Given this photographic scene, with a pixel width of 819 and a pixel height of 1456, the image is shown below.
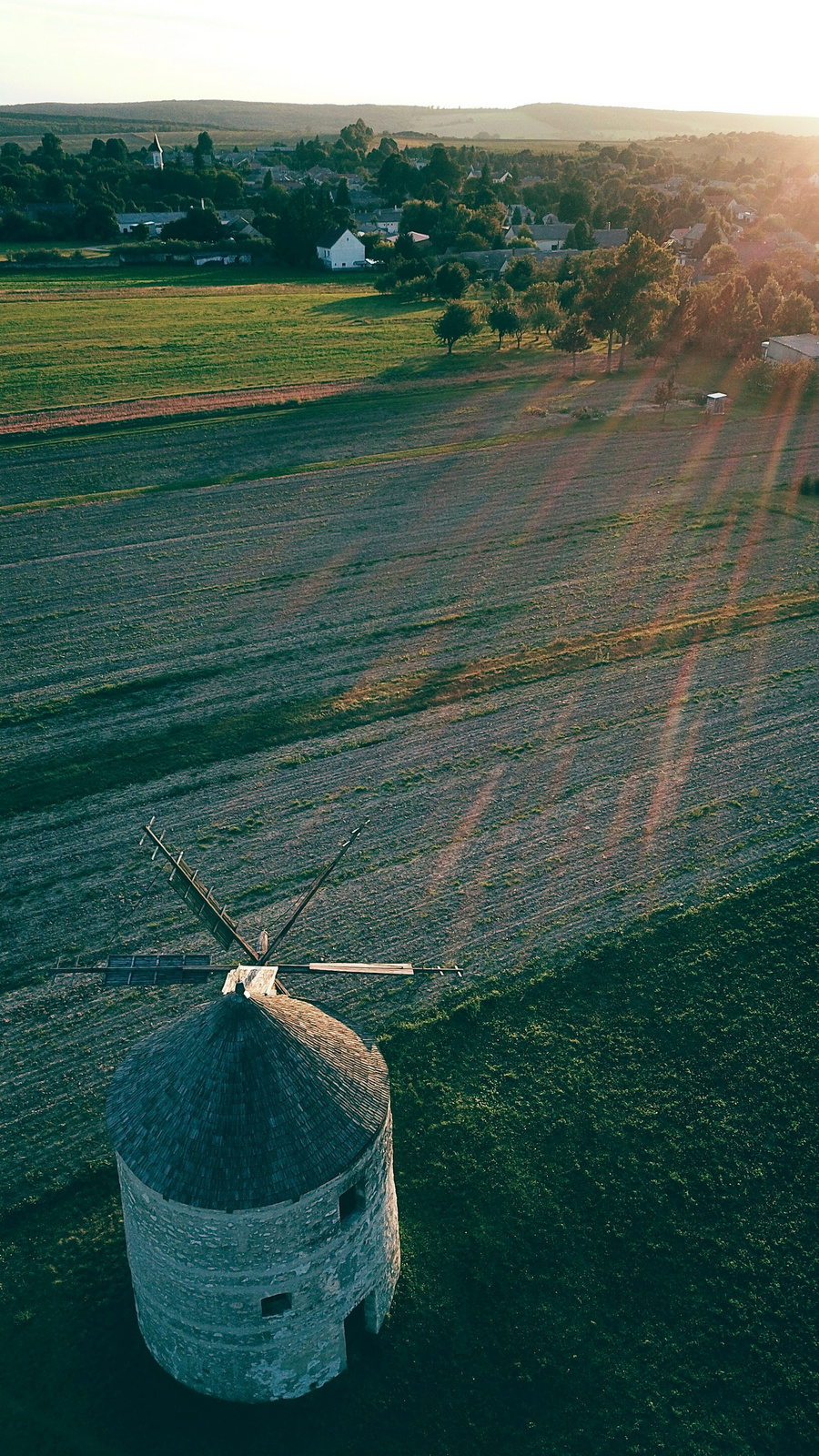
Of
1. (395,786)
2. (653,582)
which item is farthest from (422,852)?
(653,582)

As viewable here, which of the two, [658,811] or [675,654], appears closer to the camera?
[658,811]

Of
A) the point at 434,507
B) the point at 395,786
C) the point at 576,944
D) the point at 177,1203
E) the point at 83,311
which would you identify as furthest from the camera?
the point at 83,311

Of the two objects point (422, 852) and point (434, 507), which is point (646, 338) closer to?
point (434, 507)

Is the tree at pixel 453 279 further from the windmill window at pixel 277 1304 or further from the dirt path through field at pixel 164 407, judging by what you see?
the windmill window at pixel 277 1304

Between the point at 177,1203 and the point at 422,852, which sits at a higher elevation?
the point at 177,1203

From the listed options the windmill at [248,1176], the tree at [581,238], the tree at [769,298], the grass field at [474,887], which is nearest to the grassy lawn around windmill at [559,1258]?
the grass field at [474,887]
